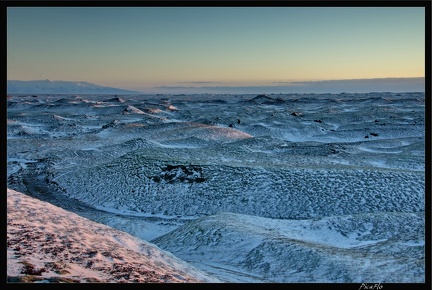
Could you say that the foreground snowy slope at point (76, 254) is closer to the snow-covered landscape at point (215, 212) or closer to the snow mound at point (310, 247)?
the snow-covered landscape at point (215, 212)

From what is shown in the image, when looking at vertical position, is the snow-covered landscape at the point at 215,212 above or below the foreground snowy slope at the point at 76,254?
below

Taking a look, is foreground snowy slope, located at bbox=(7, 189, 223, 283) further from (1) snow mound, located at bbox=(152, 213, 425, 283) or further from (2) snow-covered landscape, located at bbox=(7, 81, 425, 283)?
(1) snow mound, located at bbox=(152, 213, 425, 283)

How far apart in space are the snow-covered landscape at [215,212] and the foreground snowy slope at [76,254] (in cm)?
6

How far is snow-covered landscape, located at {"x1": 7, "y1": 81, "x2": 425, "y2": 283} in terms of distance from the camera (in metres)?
12.5

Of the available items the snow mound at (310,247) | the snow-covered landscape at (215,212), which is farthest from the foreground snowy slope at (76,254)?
the snow mound at (310,247)

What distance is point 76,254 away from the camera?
11531 mm

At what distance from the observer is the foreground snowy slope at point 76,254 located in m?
9.72

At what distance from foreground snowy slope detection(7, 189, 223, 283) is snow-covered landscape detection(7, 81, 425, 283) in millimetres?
61

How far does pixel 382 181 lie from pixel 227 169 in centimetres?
1292

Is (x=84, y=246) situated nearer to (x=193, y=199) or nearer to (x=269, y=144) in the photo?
(x=193, y=199)

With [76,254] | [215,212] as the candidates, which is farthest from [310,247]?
[215,212]

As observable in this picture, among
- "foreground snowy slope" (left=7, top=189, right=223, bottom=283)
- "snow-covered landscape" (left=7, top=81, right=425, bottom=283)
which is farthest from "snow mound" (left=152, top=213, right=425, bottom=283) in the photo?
"foreground snowy slope" (left=7, top=189, right=223, bottom=283)

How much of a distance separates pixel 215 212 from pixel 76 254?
15.0 m

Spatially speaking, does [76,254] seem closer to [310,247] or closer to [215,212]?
[310,247]
